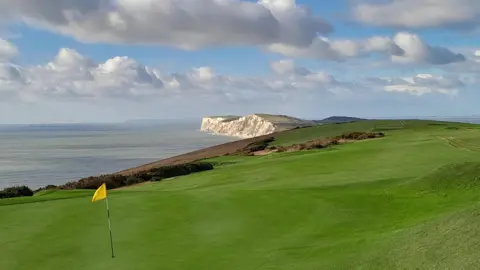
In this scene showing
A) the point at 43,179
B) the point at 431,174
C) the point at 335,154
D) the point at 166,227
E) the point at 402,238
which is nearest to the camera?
the point at 402,238

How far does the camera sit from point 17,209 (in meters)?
18.3

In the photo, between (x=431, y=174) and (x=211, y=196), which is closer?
(x=211, y=196)

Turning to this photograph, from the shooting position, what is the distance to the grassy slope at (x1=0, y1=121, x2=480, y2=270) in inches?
449

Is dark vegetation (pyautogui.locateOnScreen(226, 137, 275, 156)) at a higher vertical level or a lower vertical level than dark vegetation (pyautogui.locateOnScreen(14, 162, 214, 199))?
higher

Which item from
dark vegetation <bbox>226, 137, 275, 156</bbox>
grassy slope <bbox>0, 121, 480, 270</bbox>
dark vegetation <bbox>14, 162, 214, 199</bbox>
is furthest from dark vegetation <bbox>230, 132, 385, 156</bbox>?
grassy slope <bbox>0, 121, 480, 270</bbox>

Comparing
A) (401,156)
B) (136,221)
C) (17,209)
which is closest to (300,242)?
(136,221)

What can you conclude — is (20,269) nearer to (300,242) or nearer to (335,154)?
(300,242)

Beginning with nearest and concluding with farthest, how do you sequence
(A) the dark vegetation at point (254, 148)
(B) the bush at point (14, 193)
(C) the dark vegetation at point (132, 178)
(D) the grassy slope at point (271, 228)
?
(D) the grassy slope at point (271, 228) → (B) the bush at point (14, 193) → (C) the dark vegetation at point (132, 178) → (A) the dark vegetation at point (254, 148)

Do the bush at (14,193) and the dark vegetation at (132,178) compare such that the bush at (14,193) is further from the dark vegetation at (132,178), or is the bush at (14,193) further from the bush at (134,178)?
the bush at (134,178)

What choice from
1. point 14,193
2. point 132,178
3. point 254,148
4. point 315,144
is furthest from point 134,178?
point 254,148

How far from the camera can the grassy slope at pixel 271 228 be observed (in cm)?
1140

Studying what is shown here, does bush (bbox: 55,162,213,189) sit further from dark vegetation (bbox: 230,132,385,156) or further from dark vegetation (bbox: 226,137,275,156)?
dark vegetation (bbox: 226,137,275,156)

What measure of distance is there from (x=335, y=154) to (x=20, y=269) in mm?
29113

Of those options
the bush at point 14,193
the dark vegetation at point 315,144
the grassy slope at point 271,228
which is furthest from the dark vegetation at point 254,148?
the grassy slope at point 271,228
